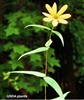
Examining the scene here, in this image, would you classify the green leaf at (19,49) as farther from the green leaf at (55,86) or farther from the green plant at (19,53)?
the green leaf at (55,86)

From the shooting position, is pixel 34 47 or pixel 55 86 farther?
pixel 34 47

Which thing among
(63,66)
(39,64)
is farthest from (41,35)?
(39,64)

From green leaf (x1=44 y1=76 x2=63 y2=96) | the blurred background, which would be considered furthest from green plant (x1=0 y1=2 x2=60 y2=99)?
green leaf (x1=44 y1=76 x2=63 y2=96)

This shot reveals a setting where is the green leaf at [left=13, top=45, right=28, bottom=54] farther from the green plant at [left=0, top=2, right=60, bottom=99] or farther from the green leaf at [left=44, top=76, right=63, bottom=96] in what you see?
the green leaf at [left=44, top=76, right=63, bottom=96]

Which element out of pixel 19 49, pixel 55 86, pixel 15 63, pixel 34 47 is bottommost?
pixel 55 86

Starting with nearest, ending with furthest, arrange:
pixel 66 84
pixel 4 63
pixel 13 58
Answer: pixel 13 58
pixel 4 63
pixel 66 84

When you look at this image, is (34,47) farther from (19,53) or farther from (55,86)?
(55,86)

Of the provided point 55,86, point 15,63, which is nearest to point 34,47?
point 15,63

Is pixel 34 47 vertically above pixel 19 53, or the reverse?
pixel 34 47

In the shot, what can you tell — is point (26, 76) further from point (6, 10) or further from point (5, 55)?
point (6, 10)
